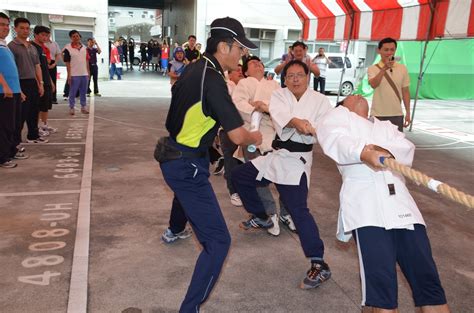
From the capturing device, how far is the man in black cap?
2457 millimetres

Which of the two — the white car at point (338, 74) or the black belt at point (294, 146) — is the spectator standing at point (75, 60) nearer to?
the black belt at point (294, 146)

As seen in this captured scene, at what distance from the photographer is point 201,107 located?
2.51m

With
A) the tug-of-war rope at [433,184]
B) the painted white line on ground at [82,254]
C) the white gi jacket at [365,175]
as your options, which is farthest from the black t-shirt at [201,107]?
the painted white line on ground at [82,254]

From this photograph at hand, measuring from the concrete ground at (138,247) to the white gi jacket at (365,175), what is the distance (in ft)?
3.47

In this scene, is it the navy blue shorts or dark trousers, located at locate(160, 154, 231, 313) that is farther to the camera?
dark trousers, located at locate(160, 154, 231, 313)

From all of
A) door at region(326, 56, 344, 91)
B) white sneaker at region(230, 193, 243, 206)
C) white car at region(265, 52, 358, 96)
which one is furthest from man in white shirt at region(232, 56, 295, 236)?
door at region(326, 56, 344, 91)

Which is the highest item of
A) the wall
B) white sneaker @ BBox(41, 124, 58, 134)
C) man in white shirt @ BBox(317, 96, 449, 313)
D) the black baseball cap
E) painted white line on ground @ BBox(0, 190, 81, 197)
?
the wall

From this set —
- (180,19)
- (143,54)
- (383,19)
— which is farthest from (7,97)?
(143,54)

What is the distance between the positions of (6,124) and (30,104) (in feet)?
4.27

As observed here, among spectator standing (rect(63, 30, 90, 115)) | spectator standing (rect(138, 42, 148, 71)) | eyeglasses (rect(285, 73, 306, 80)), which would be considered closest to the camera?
eyeglasses (rect(285, 73, 306, 80))

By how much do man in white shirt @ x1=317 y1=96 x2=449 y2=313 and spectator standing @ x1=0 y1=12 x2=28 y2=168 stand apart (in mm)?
4852

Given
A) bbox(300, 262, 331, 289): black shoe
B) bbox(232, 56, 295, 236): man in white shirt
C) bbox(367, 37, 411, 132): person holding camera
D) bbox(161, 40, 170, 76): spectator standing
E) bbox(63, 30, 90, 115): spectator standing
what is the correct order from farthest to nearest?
bbox(161, 40, 170, 76): spectator standing
bbox(63, 30, 90, 115): spectator standing
bbox(367, 37, 411, 132): person holding camera
bbox(232, 56, 295, 236): man in white shirt
bbox(300, 262, 331, 289): black shoe

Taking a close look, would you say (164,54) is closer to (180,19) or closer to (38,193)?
(180,19)

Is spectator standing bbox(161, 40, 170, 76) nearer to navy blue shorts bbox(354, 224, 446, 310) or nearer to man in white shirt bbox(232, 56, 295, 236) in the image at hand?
man in white shirt bbox(232, 56, 295, 236)
